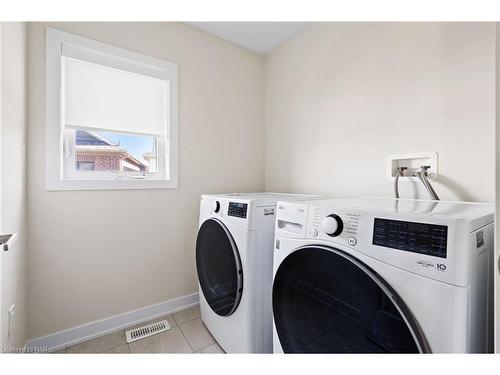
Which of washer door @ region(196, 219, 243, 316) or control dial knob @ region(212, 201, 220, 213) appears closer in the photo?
washer door @ region(196, 219, 243, 316)

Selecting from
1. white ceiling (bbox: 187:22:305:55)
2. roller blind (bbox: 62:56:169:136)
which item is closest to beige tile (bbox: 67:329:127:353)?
roller blind (bbox: 62:56:169:136)

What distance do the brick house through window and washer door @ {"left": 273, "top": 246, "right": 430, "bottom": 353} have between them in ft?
4.35

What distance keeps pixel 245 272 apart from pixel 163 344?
0.80m

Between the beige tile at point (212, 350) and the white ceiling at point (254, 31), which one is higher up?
the white ceiling at point (254, 31)

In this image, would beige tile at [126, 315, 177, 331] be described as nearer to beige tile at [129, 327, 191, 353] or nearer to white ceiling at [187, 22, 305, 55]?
beige tile at [129, 327, 191, 353]

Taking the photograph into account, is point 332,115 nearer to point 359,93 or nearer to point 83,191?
point 359,93

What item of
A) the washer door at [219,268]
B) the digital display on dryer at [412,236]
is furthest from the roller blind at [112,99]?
the digital display on dryer at [412,236]

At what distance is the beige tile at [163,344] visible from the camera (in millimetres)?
1312

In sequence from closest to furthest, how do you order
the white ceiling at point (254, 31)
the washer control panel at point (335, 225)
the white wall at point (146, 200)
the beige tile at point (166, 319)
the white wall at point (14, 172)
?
the washer control panel at point (335, 225)
the white wall at point (14, 172)
the white wall at point (146, 200)
the beige tile at point (166, 319)
the white ceiling at point (254, 31)

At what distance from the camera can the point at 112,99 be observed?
152 centimetres

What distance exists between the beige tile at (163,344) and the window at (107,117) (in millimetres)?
989

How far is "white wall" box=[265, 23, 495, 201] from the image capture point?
0.96 meters

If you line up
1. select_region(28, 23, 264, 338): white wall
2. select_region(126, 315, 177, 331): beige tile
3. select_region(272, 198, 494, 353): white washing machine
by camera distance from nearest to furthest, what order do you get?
1. select_region(272, 198, 494, 353): white washing machine
2. select_region(28, 23, 264, 338): white wall
3. select_region(126, 315, 177, 331): beige tile

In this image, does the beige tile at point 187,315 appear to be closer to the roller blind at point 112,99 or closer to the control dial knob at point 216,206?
the control dial knob at point 216,206
